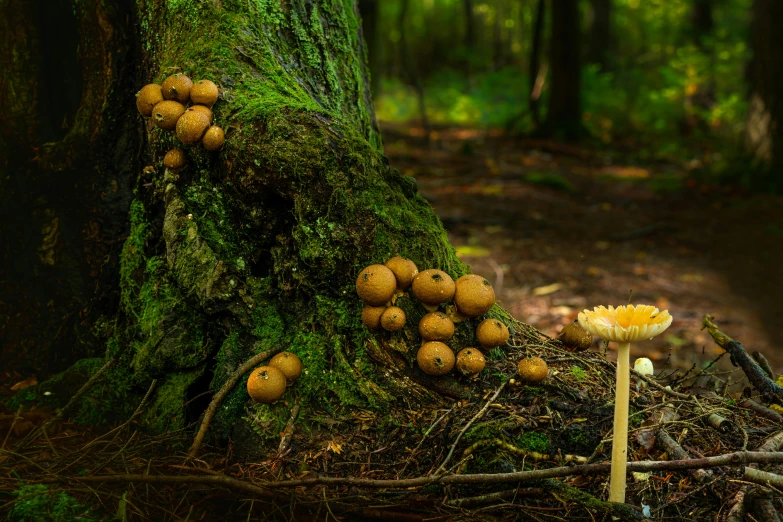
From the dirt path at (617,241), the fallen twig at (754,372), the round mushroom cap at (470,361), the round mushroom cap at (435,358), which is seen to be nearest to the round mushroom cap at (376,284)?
the round mushroom cap at (435,358)

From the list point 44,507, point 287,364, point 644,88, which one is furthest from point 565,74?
point 44,507

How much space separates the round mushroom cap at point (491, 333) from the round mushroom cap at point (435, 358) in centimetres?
19

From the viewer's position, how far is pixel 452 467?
2494 mm

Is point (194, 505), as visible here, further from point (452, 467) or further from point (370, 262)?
point (370, 262)

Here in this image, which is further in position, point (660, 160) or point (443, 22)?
point (443, 22)

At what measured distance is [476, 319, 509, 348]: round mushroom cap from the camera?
277 centimetres

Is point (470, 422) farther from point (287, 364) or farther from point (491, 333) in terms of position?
point (287, 364)

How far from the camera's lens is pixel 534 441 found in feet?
8.56

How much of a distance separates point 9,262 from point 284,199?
178cm

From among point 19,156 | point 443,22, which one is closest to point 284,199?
point 19,156

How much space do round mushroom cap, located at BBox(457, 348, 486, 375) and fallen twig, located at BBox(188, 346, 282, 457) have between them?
893 mm

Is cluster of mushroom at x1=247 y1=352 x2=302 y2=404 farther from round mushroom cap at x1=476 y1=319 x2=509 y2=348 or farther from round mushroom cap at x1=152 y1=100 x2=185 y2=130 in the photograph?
round mushroom cap at x1=152 y1=100 x2=185 y2=130

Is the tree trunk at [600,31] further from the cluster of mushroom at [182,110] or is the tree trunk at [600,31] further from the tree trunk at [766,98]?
the cluster of mushroom at [182,110]

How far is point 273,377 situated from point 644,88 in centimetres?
1815
